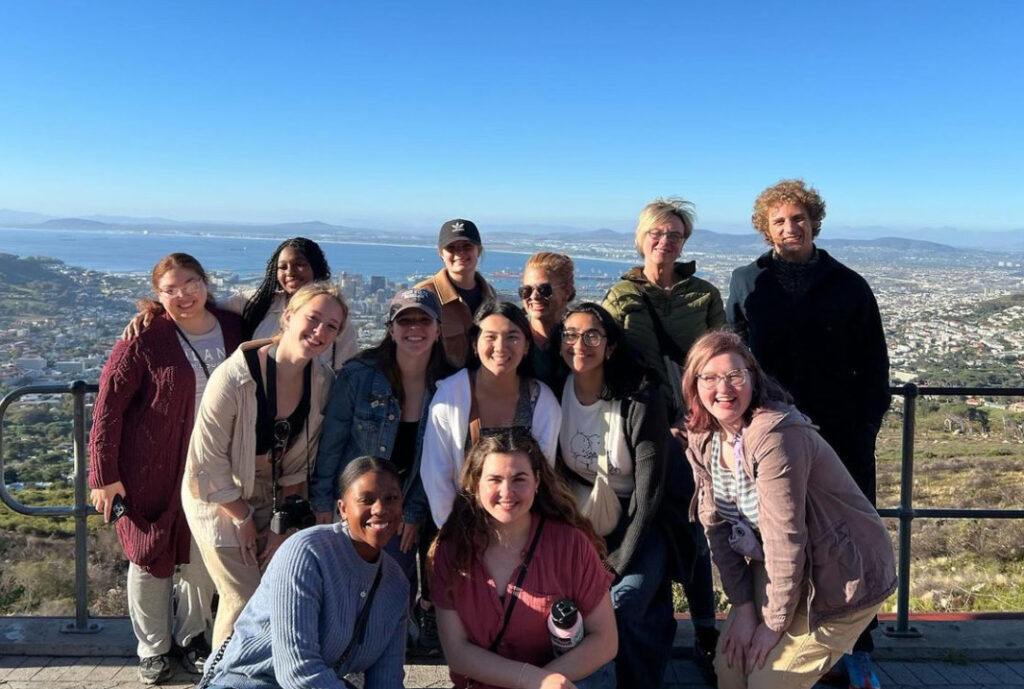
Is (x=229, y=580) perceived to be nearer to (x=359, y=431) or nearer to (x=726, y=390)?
(x=359, y=431)

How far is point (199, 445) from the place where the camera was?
321 cm

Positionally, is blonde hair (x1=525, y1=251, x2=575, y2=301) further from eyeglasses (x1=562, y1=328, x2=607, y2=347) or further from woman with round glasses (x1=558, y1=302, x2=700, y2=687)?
eyeglasses (x1=562, y1=328, x2=607, y2=347)

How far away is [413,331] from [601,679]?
62.2 inches

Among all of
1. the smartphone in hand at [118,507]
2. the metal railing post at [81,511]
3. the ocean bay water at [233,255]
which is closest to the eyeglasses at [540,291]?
the smartphone in hand at [118,507]

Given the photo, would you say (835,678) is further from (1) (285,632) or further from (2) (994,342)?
(2) (994,342)

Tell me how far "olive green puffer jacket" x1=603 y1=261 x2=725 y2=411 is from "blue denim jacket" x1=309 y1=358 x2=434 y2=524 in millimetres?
1146

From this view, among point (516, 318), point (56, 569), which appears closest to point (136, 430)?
point (516, 318)

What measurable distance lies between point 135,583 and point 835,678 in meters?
3.22

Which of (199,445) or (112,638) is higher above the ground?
(199,445)

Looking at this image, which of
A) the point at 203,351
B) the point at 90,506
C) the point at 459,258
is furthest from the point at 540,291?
the point at 90,506

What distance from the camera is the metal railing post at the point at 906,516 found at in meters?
3.90

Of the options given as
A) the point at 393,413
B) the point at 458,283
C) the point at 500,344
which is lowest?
the point at 393,413

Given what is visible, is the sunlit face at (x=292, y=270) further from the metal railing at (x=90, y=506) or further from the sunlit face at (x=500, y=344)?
the sunlit face at (x=500, y=344)

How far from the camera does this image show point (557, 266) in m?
3.92
